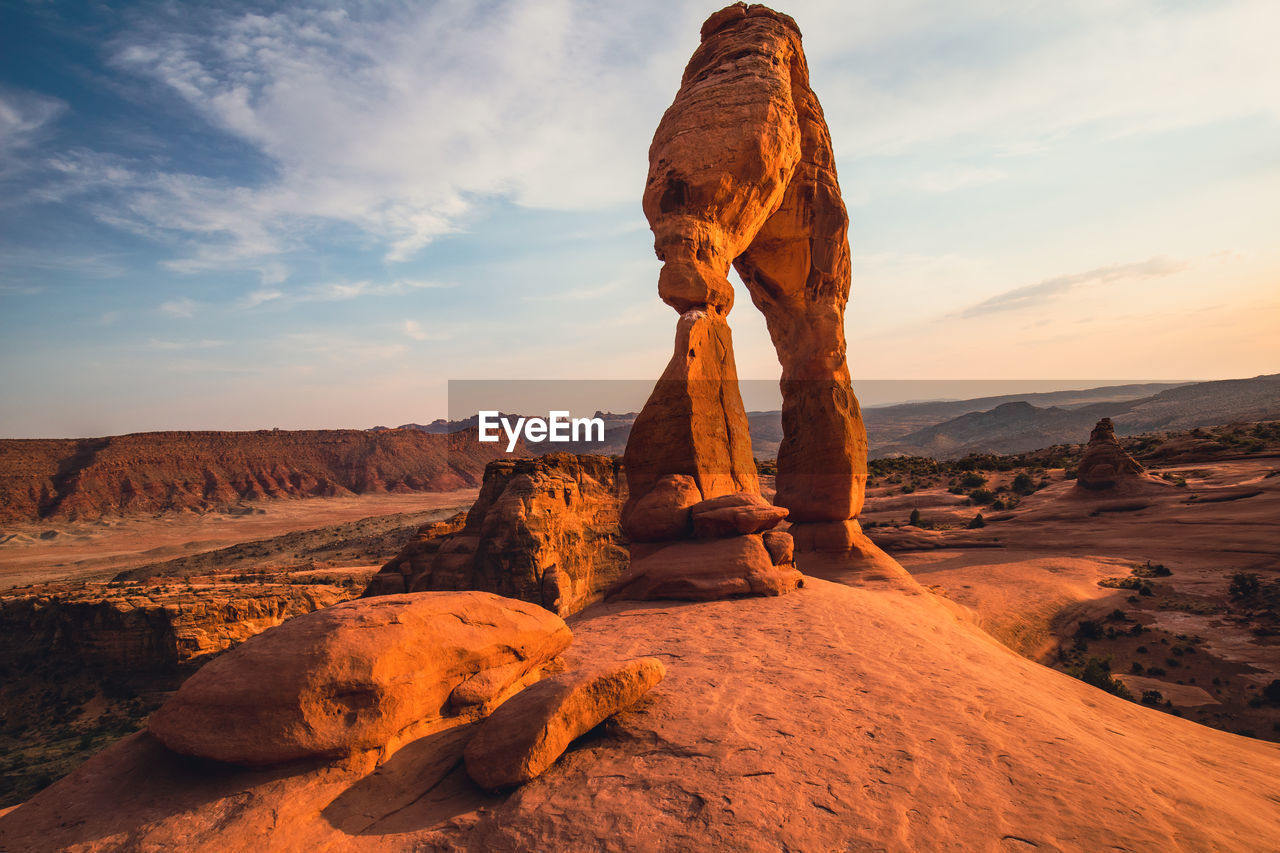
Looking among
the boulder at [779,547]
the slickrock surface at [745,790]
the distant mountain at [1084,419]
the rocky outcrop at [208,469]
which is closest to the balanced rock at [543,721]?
the slickrock surface at [745,790]

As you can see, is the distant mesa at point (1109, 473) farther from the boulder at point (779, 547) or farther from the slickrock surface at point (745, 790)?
the slickrock surface at point (745, 790)

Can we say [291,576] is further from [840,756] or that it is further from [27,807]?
[840,756]

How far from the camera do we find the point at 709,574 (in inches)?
319

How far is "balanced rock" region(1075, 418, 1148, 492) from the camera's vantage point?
21250 millimetres

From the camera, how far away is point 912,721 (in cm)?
416

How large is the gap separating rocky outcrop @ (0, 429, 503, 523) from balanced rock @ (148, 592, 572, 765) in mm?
74064

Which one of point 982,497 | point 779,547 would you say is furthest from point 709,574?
point 982,497

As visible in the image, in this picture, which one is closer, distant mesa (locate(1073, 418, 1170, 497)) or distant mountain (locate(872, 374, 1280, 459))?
distant mesa (locate(1073, 418, 1170, 497))

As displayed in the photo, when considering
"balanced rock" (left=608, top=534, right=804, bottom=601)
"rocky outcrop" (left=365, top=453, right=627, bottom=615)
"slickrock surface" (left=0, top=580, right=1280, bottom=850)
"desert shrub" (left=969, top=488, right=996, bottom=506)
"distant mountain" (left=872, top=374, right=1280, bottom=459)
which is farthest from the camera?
"distant mountain" (left=872, top=374, right=1280, bottom=459)

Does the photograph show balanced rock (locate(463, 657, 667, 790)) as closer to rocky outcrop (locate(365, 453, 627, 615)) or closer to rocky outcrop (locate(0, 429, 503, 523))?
rocky outcrop (locate(365, 453, 627, 615))

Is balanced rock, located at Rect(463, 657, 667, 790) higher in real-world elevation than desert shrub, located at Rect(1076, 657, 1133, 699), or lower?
higher

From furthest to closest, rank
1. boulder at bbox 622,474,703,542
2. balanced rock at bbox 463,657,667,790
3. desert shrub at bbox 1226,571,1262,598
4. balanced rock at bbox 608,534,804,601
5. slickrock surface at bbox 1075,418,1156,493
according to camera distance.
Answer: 1. slickrock surface at bbox 1075,418,1156,493
2. desert shrub at bbox 1226,571,1262,598
3. boulder at bbox 622,474,703,542
4. balanced rock at bbox 608,534,804,601
5. balanced rock at bbox 463,657,667,790

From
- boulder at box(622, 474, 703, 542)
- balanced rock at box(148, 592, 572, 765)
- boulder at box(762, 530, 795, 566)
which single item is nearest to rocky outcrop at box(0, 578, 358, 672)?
boulder at box(622, 474, 703, 542)

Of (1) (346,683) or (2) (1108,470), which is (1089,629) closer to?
(2) (1108,470)
